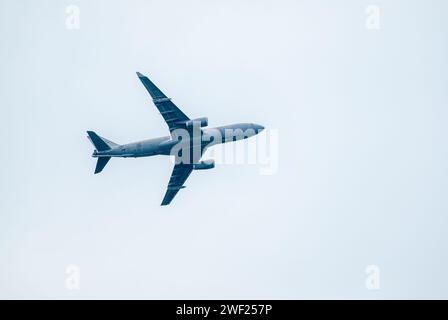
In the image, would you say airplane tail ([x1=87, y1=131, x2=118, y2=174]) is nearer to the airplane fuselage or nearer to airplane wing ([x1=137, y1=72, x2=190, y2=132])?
the airplane fuselage

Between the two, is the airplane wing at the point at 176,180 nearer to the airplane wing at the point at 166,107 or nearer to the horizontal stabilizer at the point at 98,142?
the airplane wing at the point at 166,107

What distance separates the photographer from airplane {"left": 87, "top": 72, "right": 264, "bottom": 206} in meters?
93.8

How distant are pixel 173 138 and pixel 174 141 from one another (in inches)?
16.3

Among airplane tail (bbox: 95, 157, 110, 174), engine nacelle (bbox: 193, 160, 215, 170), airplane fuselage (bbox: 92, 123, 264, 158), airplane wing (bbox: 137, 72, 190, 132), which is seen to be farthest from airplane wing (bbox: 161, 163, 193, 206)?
airplane tail (bbox: 95, 157, 110, 174)

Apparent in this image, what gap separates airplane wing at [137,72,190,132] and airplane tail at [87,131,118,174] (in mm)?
6913

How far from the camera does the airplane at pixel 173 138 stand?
93.8 m

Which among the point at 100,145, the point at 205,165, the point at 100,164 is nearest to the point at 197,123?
the point at 205,165

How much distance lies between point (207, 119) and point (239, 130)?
19.2ft

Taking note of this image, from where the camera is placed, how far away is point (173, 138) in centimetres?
9519

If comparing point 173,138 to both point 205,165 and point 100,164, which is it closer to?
point 205,165
